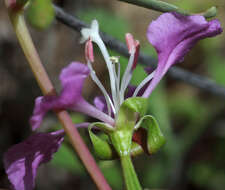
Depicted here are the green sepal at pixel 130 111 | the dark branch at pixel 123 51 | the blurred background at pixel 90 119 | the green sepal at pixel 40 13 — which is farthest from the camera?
the blurred background at pixel 90 119

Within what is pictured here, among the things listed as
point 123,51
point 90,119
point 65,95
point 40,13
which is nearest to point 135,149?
point 65,95

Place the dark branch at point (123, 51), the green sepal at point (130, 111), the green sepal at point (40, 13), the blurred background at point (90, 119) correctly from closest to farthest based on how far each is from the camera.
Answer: the green sepal at point (40, 13)
the green sepal at point (130, 111)
the dark branch at point (123, 51)
the blurred background at point (90, 119)

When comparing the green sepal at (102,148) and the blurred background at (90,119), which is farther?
the blurred background at (90,119)

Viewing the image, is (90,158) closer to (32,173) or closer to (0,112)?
(32,173)

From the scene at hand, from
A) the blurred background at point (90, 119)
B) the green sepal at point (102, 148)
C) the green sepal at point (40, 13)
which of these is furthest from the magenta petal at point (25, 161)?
the blurred background at point (90, 119)

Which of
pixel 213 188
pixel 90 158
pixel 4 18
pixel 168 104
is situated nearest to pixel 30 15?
pixel 90 158

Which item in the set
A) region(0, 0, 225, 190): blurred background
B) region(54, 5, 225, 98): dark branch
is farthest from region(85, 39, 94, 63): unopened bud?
region(0, 0, 225, 190): blurred background

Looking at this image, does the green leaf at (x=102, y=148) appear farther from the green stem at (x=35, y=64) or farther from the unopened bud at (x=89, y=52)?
the unopened bud at (x=89, y=52)
